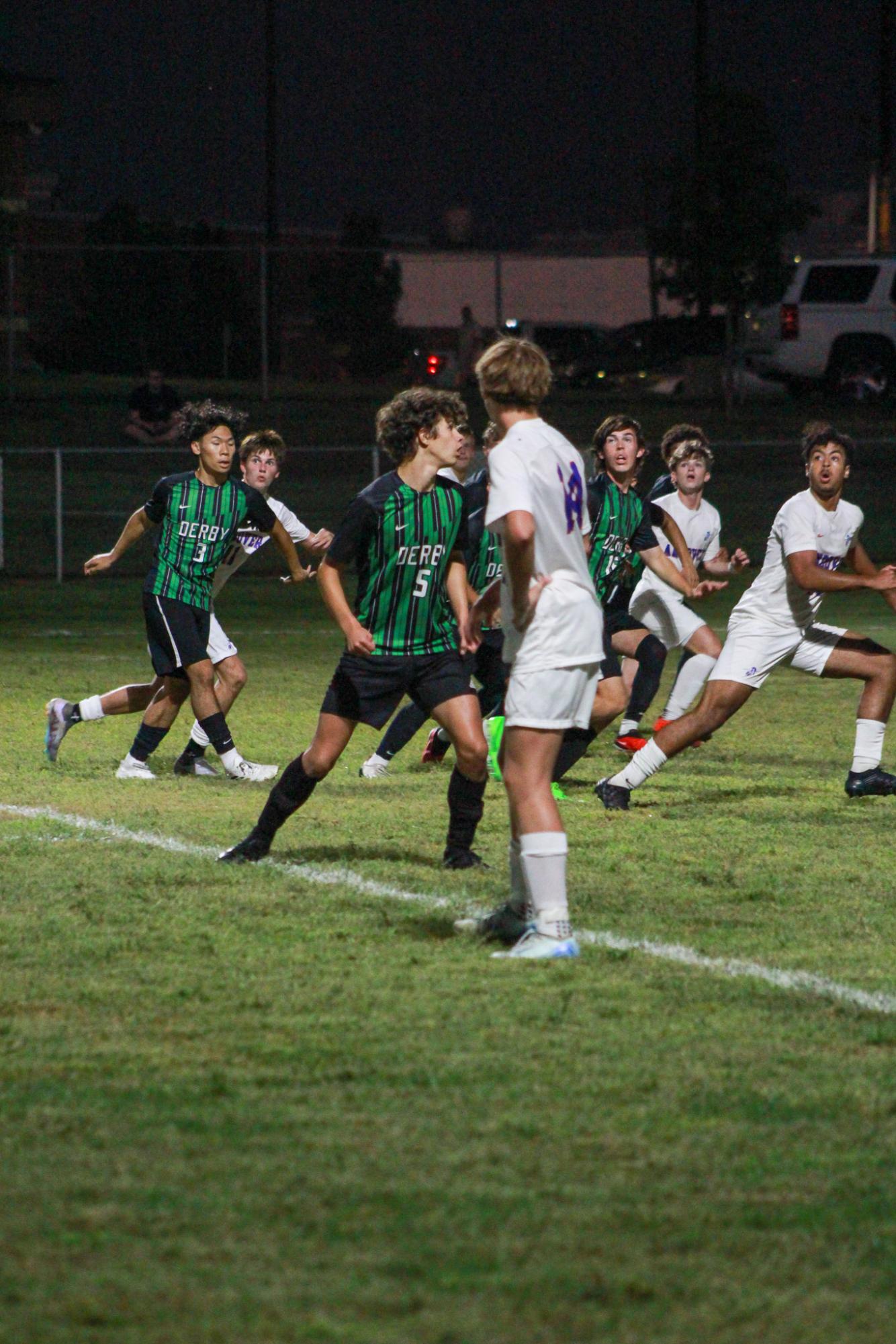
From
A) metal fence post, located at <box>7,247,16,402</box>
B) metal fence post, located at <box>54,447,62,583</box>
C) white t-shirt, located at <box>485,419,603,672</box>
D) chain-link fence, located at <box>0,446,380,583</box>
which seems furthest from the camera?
metal fence post, located at <box>7,247,16,402</box>

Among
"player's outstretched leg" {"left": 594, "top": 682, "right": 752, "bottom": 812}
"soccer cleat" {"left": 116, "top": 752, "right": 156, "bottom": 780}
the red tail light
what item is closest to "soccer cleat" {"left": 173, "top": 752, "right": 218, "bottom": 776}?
"soccer cleat" {"left": 116, "top": 752, "right": 156, "bottom": 780}

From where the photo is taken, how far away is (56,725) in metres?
10.5

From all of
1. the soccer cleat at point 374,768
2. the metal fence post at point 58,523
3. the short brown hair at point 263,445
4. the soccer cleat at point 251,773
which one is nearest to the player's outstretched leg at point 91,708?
the soccer cleat at point 251,773

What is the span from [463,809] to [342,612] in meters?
1.07

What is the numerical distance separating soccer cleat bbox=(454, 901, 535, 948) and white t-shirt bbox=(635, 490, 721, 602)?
5.32 meters

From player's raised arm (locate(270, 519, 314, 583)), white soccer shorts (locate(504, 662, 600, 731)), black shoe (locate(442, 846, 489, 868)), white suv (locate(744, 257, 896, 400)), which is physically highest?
white suv (locate(744, 257, 896, 400))

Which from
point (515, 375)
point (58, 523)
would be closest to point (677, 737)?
point (515, 375)

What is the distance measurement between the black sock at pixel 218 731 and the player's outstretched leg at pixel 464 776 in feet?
7.69

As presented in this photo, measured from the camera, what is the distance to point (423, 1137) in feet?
14.7

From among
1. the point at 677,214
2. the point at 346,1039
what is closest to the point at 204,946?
the point at 346,1039

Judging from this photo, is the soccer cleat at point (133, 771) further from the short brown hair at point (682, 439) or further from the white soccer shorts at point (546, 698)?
the white soccer shorts at point (546, 698)

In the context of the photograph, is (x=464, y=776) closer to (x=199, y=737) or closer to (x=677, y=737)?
(x=677, y=737)

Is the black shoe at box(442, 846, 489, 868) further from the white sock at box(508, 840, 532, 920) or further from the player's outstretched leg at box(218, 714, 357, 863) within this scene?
the white sock at box(508, 840, 532, 920)

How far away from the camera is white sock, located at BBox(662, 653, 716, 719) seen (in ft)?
37.9
